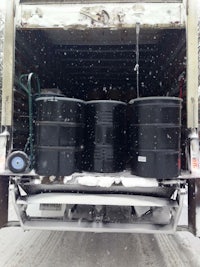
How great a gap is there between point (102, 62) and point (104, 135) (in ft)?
9.66

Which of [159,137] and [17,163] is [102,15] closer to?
Result: [159,137]

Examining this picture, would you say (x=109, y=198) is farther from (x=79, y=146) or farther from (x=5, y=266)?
(x=5, y=266)

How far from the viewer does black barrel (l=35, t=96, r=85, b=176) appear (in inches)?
137

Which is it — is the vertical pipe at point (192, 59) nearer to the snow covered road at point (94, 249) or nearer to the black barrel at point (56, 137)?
the black barrel at point (56, 137)

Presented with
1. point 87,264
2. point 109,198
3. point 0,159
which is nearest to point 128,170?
point 109,198

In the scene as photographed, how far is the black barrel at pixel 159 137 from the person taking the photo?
11.2 ft

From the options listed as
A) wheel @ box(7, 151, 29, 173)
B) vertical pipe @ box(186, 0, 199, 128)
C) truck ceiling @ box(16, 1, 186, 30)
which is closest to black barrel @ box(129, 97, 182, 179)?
vertical pipe @ box(186, 0, 199, 128)

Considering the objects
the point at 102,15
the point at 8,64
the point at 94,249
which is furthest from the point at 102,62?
the point at 94,249

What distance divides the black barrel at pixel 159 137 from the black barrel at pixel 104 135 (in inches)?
12.1

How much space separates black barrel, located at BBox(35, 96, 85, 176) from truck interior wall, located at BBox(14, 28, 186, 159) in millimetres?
806

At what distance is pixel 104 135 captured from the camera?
144 inches

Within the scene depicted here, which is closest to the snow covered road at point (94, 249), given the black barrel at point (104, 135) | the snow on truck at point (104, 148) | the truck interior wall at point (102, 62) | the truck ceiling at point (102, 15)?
the snow on truck at point (104, 148)

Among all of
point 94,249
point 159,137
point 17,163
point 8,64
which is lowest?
point 94,249

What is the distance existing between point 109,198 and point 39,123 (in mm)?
1068
